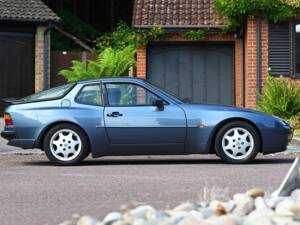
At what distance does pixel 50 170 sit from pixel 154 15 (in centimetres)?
1394

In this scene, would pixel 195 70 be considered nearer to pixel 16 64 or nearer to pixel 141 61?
pixel 141 61

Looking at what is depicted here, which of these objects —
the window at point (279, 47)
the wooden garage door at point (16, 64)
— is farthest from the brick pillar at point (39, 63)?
the window at point (279, 47)

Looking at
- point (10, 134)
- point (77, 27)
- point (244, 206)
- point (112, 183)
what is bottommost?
point (112, 183)

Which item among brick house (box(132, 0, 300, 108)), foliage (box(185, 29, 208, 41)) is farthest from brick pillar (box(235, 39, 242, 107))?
foliage (box(185, 29, 208, 41))

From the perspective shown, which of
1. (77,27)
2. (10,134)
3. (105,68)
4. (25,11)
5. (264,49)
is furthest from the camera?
(77,27)

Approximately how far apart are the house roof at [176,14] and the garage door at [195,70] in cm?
80

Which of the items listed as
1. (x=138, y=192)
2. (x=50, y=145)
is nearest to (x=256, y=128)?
(x=50, y=145)

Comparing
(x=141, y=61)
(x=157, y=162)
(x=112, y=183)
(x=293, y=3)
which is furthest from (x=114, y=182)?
(x=141, y=61)

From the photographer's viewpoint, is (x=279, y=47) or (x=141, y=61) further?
(x=141, y=61)

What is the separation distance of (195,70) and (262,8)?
321 cm

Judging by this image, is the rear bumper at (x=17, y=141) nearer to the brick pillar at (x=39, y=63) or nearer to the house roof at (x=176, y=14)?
Result: the house roof at (x=176, y=14)

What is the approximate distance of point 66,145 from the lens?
46.5 feet

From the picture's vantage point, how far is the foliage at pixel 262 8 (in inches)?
972

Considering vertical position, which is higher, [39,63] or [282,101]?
[39,63]
